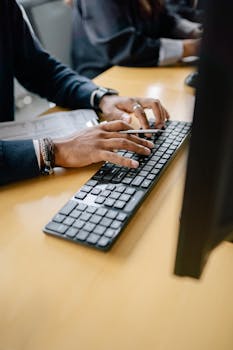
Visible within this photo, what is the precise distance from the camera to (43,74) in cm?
126

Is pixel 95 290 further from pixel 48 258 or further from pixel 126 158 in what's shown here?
pixel 126 158

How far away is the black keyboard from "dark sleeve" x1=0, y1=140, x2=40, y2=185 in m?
Answer: 0.13

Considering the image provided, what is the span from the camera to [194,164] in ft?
1.09

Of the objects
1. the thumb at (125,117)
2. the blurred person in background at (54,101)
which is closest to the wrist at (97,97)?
the blurred person in background at (54,101)

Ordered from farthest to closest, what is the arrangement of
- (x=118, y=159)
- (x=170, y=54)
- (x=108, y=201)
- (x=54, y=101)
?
1. (x=170, y=54)
2. (x=54, y=101)
3. (x=118, y=159)
4. (x=108, y=201)

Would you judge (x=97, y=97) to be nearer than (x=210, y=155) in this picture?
No

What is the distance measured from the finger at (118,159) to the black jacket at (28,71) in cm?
35

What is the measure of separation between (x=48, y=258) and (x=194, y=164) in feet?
1.18

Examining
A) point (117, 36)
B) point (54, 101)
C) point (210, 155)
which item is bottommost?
point (54, 101)

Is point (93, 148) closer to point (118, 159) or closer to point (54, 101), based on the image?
point (118, 159)

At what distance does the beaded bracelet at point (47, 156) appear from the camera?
0.81 meters

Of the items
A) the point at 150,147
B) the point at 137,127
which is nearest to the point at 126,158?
the point at 150,147

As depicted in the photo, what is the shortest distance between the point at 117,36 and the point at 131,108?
1.78 feet

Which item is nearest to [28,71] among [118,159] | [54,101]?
[54,101]
